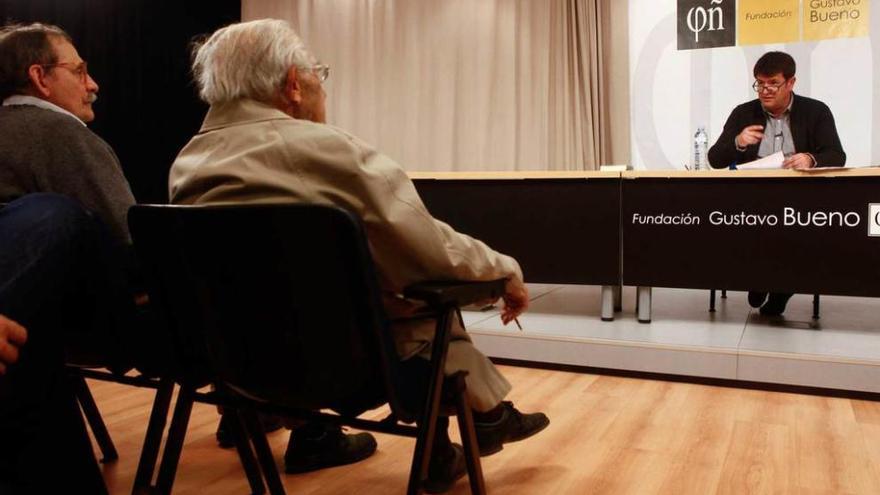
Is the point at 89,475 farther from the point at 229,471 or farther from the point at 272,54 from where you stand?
the point at 272,54

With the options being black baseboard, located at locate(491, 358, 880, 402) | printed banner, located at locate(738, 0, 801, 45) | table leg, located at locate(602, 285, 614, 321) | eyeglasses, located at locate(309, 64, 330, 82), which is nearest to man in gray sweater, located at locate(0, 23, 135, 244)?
eyeglasses, located at locate(309, 64, 330, 82)

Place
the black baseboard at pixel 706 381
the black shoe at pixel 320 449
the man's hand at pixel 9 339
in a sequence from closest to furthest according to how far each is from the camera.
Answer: the man's hand at pixel 9 339, the black shoe at pixel 320 449, the black baseboard at pixel 706 381

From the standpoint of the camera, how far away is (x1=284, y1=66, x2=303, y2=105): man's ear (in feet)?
4.54

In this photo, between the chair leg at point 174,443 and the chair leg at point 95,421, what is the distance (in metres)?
0.60

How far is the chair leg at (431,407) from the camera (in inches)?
46.6

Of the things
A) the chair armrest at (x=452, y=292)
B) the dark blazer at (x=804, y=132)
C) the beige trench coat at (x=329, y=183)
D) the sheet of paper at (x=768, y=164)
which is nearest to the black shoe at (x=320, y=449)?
the beige trench coat at (x=329, y=183)

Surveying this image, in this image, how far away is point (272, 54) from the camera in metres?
1.37

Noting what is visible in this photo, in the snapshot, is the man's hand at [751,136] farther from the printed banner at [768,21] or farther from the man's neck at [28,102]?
the man's neck at [28,102]

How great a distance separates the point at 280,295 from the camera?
1.13 m

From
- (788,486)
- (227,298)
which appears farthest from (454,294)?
(788,486)

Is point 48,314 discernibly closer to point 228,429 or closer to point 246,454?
point 246,454

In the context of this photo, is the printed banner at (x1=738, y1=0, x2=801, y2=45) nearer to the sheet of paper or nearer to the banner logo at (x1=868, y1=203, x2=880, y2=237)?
the sheet of paper

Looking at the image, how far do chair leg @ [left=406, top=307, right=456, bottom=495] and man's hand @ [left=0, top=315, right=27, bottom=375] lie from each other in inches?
24.2

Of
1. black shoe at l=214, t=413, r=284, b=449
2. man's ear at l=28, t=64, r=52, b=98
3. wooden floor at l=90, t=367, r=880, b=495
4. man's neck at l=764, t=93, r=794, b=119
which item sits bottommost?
wooden floor at l=90, t=367, r=880, b=495
